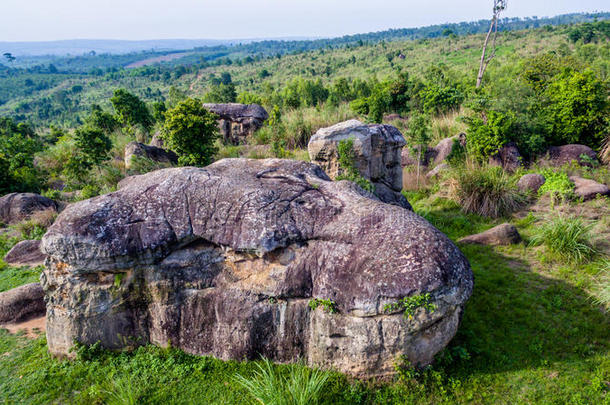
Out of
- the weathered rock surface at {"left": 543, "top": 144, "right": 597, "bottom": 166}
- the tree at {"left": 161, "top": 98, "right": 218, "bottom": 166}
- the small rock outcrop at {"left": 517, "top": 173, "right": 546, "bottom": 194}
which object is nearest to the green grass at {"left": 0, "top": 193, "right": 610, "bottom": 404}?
the small rock outcrop at {"left": 517, "top": 173, "right": 546, "bottom": 194}

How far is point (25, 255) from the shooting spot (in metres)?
11.2

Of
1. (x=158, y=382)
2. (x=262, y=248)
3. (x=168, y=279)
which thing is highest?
(x=262, y=248)

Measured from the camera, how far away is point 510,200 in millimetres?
11602

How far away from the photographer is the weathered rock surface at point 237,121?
20.3 metres

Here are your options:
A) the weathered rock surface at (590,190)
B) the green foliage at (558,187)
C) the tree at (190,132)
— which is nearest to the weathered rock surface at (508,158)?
the green foliage at (558,187)

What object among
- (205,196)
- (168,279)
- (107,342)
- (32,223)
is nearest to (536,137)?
(205,196)

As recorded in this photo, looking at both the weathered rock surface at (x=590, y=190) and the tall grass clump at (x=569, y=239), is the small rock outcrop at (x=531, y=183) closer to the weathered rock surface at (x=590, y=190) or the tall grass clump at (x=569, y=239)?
the weathered rock surface at (x=590, y=190)

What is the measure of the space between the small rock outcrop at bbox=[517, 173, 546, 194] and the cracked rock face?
8.10 m

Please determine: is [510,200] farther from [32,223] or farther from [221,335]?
[32,223]

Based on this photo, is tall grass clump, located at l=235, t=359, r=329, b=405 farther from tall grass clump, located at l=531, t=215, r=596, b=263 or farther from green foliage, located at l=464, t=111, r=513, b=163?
green foliage, located at l=464, t=111, r=513, b=163

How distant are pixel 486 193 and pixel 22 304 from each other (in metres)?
13.3

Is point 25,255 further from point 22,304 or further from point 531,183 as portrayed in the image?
point 531,183

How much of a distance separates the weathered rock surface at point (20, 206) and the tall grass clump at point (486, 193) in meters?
15.1

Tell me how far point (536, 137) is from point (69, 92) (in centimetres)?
10899
